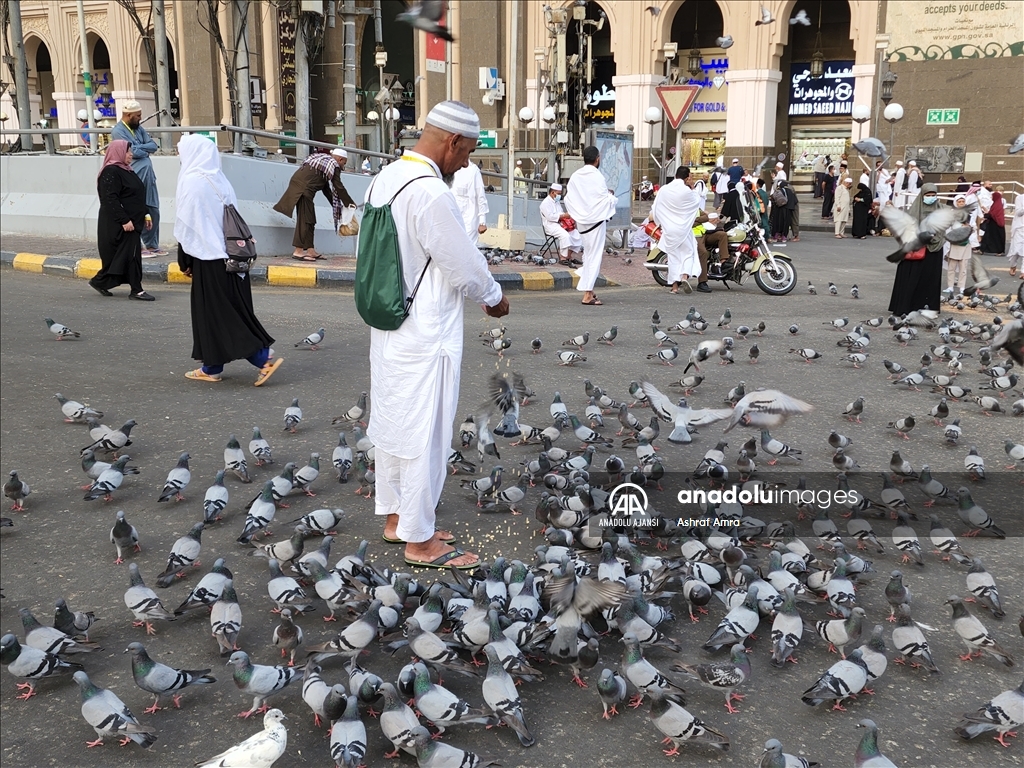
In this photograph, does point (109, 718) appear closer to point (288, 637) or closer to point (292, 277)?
point (288, 637)

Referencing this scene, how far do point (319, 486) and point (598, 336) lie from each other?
4768mm

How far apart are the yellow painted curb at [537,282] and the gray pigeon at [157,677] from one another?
1038 cm

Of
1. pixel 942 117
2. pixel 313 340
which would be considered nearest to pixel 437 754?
pixel 313 340

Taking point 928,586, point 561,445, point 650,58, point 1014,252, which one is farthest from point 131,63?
point 928,586

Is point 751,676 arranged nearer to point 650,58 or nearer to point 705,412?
point 705,412

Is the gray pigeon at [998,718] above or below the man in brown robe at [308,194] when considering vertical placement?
below

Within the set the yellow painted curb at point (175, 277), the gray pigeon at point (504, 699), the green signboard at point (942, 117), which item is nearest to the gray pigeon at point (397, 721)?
the gray pigeon at point (504, 699)

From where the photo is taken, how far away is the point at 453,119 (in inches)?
145

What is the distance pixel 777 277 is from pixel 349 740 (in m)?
11.0

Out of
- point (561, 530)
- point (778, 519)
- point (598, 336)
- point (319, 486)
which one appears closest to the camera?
point (561, 530)

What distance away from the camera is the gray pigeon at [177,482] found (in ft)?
15.6

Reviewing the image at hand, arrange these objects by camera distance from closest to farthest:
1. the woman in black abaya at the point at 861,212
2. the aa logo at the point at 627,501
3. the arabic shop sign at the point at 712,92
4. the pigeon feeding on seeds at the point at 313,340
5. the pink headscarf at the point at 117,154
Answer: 1. the aa logo at the point at 627,501
2. the pigeon feeding on seeds at the point at 313,340
3. the pink headscarf at the point at 117,154
4. the woman in black abaya at the point at 861,212
5. the arabic shop sign at the point at 712,92

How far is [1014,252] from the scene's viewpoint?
15.6 metres

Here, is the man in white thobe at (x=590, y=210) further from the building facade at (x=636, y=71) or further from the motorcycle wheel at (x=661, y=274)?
the building facade at (x=636, y=71)
